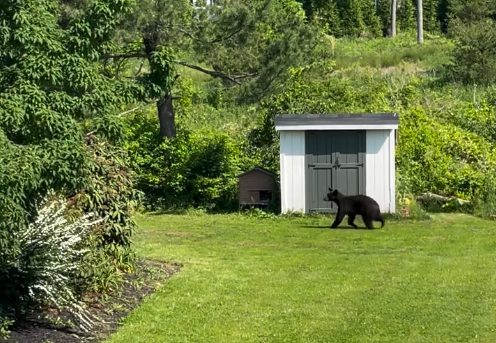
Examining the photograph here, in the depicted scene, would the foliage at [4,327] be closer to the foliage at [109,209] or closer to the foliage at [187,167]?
the foliage at [109,209]

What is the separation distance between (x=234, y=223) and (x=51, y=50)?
10.1 m

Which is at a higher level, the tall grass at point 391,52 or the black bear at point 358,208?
the tall grass at point 391,52

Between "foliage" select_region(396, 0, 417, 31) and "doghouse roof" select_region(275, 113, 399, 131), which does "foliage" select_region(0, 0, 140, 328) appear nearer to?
"doghouse roof" select_region(275, 113, 399, 131)

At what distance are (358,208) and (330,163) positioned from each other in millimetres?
2457

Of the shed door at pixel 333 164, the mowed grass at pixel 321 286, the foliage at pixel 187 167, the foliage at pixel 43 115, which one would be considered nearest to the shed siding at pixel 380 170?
the shed door at pixel 333 164

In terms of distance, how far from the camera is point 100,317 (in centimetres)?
839

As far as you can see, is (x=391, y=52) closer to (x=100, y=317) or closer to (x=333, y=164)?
(x=333, y=164)

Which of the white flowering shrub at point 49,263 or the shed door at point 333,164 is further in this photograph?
the shed door at point 333,164

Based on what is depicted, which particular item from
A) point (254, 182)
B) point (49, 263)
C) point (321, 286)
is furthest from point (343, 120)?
point (49, 263)

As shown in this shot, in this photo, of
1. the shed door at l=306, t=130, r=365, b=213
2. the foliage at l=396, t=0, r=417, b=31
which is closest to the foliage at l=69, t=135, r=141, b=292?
the shed door at l=306, t=130, r=365, b=213

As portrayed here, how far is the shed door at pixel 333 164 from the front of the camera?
18.0 m

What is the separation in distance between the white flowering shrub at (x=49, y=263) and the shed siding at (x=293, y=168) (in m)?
10.1

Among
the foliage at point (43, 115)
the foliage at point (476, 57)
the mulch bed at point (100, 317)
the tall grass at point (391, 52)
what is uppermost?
the tall grass at point (391, 52)

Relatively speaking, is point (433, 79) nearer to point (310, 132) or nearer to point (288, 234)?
point (310, 132)
